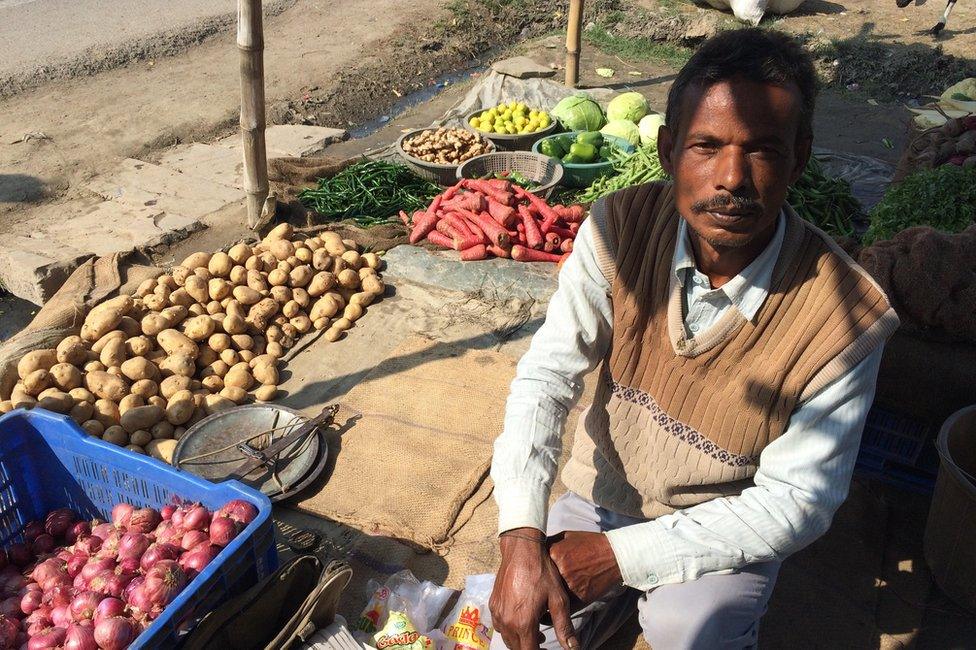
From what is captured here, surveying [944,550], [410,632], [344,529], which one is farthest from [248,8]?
[944,550]

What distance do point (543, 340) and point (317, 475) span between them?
57.8 inches

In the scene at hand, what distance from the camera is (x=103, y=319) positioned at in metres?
3.70

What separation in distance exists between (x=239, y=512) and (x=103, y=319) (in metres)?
2.01

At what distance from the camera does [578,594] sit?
69.0 inches

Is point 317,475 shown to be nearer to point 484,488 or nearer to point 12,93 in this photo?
point 484,488

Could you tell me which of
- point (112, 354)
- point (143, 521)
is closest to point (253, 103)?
point (112, 354)

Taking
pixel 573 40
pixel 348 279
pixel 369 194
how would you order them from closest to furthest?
pixel 348 279
pixel 369 194
pixel 573 40

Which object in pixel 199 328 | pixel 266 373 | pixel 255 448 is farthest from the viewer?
pixel 199 328

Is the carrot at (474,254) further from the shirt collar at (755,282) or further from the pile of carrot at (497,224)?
the shirt collar at (755,282)

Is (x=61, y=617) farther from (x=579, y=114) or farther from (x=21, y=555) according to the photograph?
(x=579, y=114)

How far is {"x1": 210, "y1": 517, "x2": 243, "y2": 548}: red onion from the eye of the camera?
83.2 inches

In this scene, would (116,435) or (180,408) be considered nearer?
(116,435)

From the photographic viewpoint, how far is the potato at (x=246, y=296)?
4.02 metres

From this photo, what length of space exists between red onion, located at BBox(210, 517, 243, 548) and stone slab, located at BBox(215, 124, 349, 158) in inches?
182
